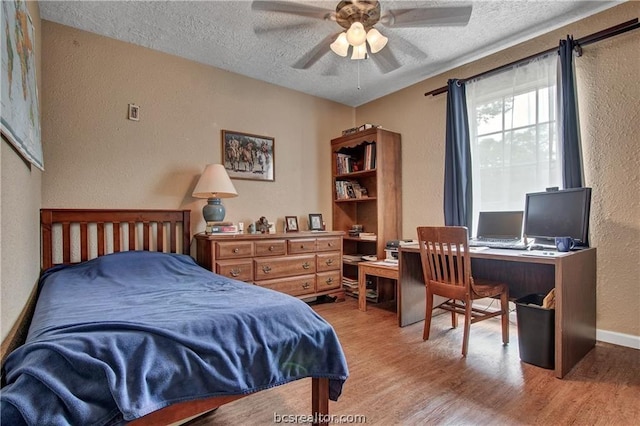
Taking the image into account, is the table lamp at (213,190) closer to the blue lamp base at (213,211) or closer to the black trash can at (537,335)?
the blue lamp base at (213,211)

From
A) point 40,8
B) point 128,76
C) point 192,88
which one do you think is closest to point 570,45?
point 192,88

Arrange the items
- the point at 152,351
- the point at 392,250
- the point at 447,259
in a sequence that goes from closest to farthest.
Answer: the point at 152,351 < the point at 447,259 < the point at 392,250

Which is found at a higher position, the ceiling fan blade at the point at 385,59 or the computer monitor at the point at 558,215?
the ceiling fan blade at the point at 385,59

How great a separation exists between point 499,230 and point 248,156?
101 inches

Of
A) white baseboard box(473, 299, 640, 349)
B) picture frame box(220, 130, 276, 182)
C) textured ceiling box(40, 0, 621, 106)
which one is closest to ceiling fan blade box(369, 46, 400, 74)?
textured ceiling box(40, 0, 621, 106)

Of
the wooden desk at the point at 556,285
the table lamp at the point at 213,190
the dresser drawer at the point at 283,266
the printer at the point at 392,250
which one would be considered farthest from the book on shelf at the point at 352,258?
the table lamp at the point at 213,190

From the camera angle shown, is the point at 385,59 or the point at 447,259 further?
the point at 447,259

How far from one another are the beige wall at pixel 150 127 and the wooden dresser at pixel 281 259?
1.60ft

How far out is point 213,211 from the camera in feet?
9.93

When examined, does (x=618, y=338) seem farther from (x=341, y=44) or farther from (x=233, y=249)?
(x=233, y=249)

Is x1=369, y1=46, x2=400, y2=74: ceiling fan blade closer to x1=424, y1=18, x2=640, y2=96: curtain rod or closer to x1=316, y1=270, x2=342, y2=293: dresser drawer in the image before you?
x1=424, y1=18, x2=640, y2=96: curtain rod

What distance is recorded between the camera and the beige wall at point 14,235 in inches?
46.5

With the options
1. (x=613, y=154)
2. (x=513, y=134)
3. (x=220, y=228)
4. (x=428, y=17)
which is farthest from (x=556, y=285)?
(x=220, y=228)

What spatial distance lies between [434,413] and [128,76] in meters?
3.39
